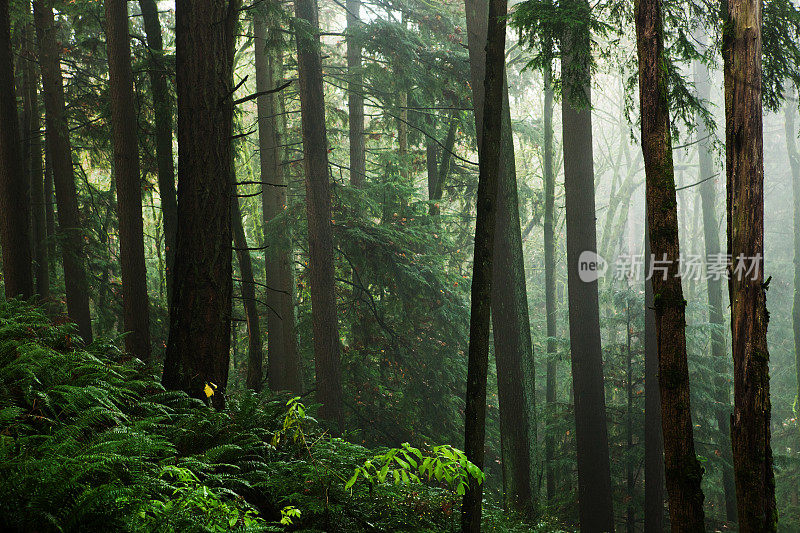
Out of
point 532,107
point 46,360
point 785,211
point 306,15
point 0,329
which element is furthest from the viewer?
point 785,211

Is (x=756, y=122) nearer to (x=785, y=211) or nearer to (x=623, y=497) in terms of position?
(x=623, y=497)

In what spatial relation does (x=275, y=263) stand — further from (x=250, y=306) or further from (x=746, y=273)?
(x=746, y=273)

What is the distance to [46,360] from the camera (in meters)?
4.35

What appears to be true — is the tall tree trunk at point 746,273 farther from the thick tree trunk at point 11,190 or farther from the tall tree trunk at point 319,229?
the thick tree trunk at point 11,190

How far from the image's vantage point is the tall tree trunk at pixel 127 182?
7789 millimetres

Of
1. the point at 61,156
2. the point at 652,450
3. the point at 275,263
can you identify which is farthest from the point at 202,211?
the point at 652,450

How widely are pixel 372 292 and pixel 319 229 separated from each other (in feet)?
11.7

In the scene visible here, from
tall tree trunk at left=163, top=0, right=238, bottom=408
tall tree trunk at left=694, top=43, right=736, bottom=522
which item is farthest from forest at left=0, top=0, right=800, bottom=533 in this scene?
tall tree trunk at left=694, top=43, right=736, bottom=522

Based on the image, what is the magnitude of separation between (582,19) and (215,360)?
5336 millimetres

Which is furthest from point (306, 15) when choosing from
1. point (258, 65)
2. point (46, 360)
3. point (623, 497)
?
point (623, 497)

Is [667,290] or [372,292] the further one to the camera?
[372,292]

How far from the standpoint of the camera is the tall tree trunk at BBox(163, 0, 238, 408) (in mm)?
5379

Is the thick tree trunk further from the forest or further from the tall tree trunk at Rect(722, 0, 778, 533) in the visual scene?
the tall tree trunk at Rect(722, 0, 778, 533)

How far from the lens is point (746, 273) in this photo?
17.8ft
